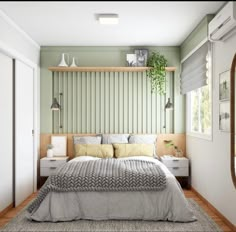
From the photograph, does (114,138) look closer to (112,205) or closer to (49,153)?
(49,153)

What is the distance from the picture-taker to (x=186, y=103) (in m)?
5.61

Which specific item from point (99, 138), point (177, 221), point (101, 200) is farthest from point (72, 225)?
point (99, 138)

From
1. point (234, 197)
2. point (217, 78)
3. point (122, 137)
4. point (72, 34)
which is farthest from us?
point (122, 137)

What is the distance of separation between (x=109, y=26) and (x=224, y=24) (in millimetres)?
1755

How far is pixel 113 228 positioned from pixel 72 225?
1.54 feet

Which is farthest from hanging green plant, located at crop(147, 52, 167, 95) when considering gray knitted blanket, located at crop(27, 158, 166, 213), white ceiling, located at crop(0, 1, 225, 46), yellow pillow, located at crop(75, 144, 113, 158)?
gray knitted blanket, located at crop(27, 158, 166, 213)

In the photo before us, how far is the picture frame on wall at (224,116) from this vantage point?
135 inches

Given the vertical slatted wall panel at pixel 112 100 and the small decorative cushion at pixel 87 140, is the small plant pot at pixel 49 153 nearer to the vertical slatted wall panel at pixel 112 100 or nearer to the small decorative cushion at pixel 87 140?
the small decorative cushion at pixel 87 140

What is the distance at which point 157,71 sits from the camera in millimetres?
5477

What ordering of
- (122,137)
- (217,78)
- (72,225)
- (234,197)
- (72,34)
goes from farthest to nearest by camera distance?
(122,137), (72,34), (217,78), (72,225), (234,197)

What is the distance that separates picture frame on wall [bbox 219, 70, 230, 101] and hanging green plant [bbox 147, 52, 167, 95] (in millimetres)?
1845

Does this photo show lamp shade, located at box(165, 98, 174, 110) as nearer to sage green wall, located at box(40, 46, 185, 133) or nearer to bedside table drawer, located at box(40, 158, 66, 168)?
sage green wall, located at box(40, 46, 185, 133)

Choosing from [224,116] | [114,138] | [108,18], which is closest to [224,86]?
[224,116]

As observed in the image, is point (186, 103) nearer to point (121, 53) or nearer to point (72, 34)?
point (121, 53)
